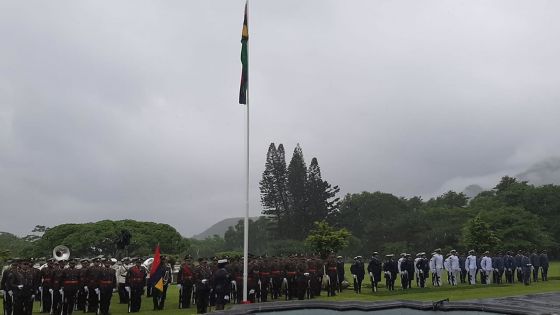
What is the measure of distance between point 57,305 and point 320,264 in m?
8.60

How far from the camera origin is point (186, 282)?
16.9 metres

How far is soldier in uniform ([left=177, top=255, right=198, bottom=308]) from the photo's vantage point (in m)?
16.8

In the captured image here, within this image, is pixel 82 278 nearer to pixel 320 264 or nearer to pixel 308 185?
pixel 320 264

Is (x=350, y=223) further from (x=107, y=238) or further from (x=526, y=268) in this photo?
(x=526, y=268)

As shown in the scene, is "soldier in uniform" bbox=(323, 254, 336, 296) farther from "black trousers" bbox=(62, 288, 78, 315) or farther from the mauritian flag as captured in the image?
"black trousers" bbox=(62, 288, 78, 315)

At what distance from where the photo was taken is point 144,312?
16.1 meters

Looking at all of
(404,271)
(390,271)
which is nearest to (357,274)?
(390,271)

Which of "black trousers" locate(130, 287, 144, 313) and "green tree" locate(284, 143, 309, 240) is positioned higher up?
Answer: "green tree" locate(284, 143, 309, 240)

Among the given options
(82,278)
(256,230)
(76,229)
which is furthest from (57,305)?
(256,230)

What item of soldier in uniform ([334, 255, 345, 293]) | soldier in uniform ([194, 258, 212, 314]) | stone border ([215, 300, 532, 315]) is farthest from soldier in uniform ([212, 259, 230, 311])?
soldier in uniform ([334, 255, 345, 293])

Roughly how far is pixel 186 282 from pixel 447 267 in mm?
12553

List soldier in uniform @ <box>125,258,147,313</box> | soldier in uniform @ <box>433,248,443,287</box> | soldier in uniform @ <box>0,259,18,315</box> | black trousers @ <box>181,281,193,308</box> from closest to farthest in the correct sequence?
soldier in uniform @ <box>0,259,18,315</box>, soldier in uniform @ <box>125,258,147,313</box>, black trousers @ <box>181,281,193,308</box>, soldier in uniform @ <box>433,248,443,287</box>

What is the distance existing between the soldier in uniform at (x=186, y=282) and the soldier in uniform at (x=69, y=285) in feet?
9.97

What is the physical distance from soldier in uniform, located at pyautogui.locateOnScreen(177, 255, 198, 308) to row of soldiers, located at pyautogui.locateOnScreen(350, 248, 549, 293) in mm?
7079
